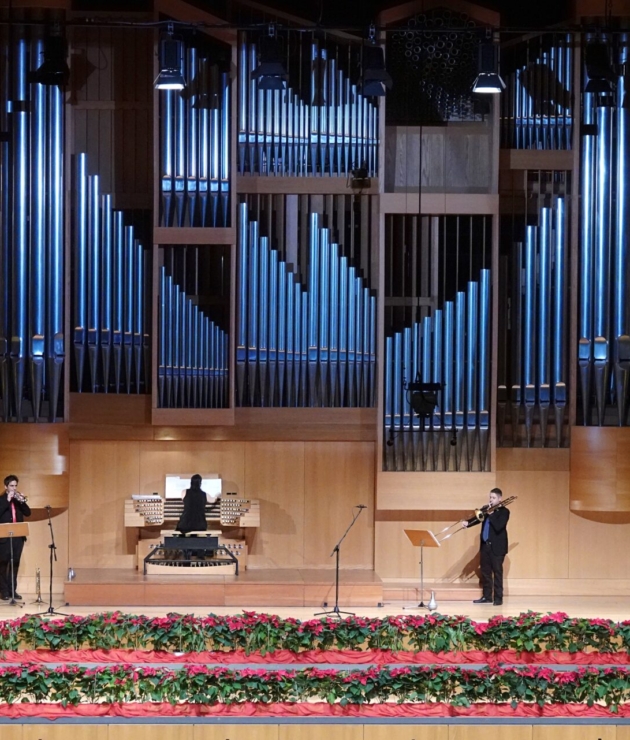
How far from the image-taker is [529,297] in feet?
46.0

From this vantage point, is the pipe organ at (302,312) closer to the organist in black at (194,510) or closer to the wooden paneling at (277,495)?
the wooden paneling at (277,495)

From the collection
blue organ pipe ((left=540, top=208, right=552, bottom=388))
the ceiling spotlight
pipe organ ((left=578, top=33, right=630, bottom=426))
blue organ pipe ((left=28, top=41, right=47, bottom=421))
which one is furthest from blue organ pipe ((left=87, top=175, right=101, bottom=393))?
the ceiling spotlight

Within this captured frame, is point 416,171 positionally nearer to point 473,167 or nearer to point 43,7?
point 473,167

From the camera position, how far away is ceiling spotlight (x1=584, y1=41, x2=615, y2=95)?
13.1 meters

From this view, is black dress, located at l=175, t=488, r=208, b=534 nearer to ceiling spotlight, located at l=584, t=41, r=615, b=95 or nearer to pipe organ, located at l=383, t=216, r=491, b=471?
pipe organ, located at l=383, t=216, r=491, b=471

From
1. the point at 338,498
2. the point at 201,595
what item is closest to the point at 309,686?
the point at 201,595

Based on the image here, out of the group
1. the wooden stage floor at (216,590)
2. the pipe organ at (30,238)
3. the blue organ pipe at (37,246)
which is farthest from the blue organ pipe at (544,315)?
the blue organ pipe at (37,246)

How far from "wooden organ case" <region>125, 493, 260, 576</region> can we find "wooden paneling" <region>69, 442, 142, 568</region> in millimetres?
195

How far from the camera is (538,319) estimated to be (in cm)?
1398

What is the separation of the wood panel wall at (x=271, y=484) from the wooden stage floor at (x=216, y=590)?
2.74 feet

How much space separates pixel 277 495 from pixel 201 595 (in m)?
1.76

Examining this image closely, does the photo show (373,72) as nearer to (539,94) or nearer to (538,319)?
(539,94)

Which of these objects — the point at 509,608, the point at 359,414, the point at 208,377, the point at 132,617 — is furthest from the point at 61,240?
the point at 509,608

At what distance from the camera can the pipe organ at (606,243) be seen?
13688 mm
